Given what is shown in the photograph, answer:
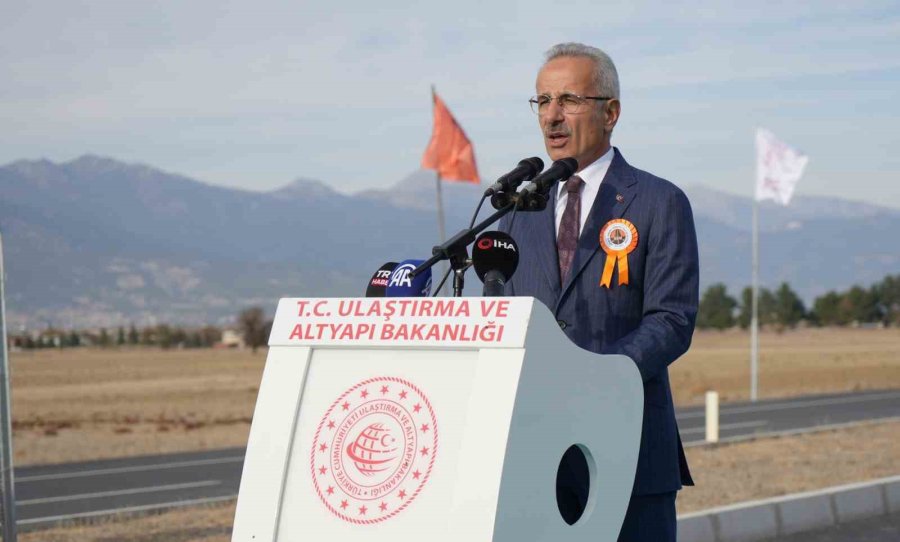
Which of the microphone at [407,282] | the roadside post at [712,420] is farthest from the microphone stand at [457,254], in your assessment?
the roadside post at [712,420]

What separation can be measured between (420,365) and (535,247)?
77cm

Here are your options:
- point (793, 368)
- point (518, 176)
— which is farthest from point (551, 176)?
point (793, 368)

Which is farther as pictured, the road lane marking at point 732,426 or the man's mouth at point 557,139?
Result: the road lane marking at point 732,426

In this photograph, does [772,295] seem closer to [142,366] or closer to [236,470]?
[142,366]

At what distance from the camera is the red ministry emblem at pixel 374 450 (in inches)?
112

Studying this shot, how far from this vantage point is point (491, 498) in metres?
2.66

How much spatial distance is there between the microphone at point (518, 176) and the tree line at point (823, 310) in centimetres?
11778

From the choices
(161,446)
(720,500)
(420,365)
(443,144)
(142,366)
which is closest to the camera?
(420,365)

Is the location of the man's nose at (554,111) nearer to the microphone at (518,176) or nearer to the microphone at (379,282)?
the microphone at (518,176)

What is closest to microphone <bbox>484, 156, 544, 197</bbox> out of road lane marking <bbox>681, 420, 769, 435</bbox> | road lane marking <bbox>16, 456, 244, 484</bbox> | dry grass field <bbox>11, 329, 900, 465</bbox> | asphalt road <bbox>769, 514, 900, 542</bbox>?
asphalt road <bbox>769, 514, 900, 542</bbox>

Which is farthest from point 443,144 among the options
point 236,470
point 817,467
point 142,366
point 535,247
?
point 142,366

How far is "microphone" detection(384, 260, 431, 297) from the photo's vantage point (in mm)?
3176

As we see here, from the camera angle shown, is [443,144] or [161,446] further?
[443,144]

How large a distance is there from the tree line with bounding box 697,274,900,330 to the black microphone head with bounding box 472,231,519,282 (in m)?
118
